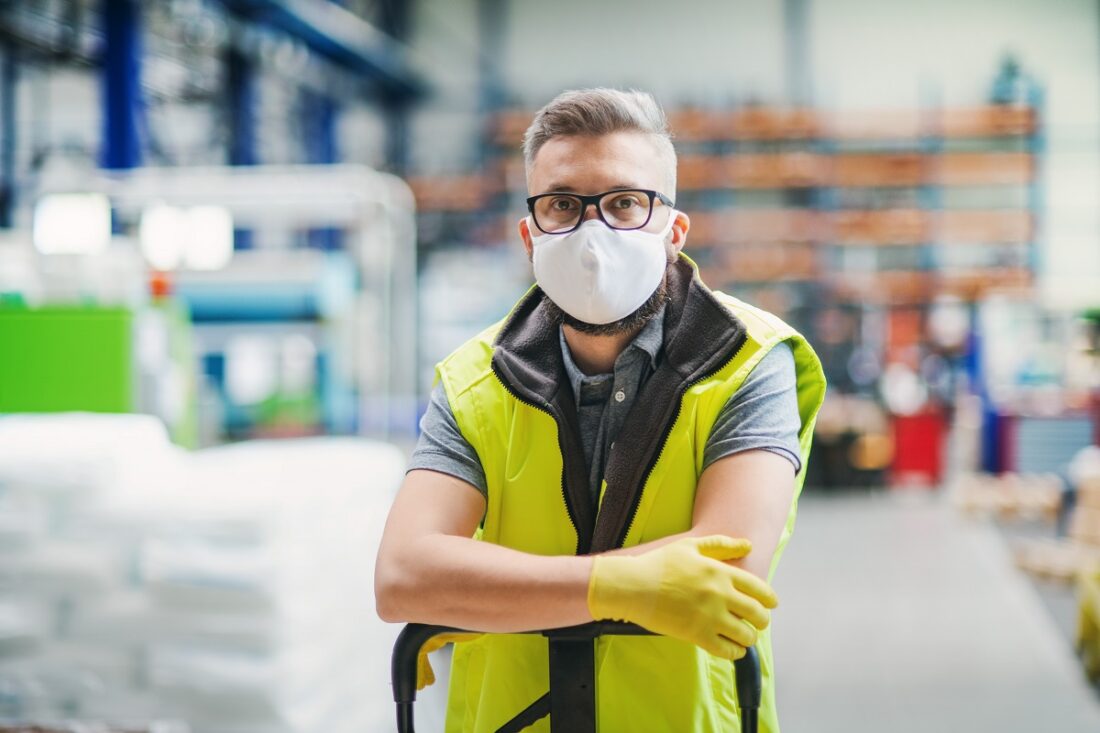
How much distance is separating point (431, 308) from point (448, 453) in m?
13.7

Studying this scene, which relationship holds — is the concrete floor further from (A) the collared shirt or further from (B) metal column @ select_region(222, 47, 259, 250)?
(B) metal column @ select_region(222, 47, 259, 250)

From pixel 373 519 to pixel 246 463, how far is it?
0.46 m

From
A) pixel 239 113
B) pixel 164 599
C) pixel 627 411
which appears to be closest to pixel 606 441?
pixel 627 411

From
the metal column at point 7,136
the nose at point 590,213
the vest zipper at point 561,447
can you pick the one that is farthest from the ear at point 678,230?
the metal column at point 7,136

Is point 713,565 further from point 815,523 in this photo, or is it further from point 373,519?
point 815,523

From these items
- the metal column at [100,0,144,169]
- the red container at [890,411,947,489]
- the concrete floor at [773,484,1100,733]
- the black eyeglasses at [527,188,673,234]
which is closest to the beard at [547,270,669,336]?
the black eyeglasses at [527,188,673,234]

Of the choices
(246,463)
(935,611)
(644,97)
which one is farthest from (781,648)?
(644,97)

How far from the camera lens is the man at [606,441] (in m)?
1.29

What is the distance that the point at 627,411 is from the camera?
1.39 metres

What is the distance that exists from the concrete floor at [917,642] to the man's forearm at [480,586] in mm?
2796

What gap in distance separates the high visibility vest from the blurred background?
1.43 m

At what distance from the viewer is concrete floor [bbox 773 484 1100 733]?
12.7ft

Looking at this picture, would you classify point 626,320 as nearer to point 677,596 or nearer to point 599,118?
point 599,118

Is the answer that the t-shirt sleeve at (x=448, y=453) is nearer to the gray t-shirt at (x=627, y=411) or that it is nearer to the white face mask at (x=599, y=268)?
the gray t-shirt at (x=627, y=411)
